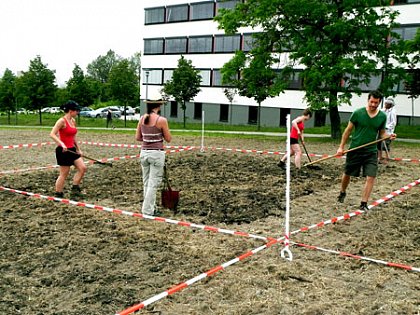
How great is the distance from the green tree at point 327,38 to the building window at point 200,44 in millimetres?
23998

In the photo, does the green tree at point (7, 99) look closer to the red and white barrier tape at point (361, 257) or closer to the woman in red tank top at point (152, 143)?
the woman in red tank top at point (152, 143)

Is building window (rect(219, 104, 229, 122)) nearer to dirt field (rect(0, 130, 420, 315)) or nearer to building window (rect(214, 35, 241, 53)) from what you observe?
building window (rect(214, 35, 241, 53))

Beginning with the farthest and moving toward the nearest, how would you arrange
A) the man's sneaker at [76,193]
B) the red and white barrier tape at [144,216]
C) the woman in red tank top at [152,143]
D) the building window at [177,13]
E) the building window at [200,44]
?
the building window at [177,13]
the building window at [200,44]
the man's sneaker at [76,193]
the woman in red tank top at [152,143]
the red and white barrier tape at [144,216]

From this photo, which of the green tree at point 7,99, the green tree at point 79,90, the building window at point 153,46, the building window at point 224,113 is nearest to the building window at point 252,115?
the building window at point 224,113

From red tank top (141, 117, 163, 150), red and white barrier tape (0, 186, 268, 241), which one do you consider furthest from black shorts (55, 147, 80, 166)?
red tank top (141, 117, 163, 150)

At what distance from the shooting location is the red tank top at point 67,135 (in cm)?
809

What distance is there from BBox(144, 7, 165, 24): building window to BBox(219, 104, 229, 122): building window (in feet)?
43.2

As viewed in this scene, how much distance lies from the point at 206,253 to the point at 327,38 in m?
17.4

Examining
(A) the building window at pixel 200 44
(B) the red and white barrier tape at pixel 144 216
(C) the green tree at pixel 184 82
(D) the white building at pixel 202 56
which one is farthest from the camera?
(A) the building window at pixel 200 44

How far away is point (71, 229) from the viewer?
6414mm

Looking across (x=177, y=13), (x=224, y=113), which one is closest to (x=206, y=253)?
(x=224, y=113)

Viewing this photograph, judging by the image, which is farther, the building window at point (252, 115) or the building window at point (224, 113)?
the building window at point (224, 113)

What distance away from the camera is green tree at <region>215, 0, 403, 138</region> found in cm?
1953

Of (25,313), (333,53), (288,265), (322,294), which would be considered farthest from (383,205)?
(333,53)
